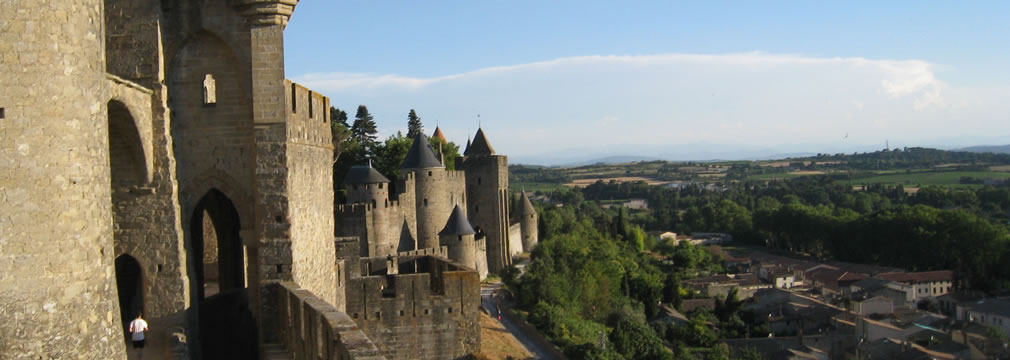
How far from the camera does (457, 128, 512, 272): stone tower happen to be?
44531 mm

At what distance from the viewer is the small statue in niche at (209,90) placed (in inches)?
435

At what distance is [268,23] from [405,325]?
8.03 meters

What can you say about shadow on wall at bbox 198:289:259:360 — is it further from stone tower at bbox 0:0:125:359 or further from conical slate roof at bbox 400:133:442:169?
conical slate roof at bbox 400:133:442:169

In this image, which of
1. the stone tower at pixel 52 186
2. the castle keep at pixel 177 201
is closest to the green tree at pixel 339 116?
the castle keep at pixel 177 201

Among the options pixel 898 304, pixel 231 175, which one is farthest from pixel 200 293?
pixel 898 304

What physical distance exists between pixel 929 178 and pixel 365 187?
171526 millimetres

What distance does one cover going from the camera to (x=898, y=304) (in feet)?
231

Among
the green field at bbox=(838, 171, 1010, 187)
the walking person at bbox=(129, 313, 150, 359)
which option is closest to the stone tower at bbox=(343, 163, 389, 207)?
the walking person at bbox=(129, 313, 150, 359)

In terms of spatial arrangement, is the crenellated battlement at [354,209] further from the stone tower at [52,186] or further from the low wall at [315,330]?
the stone tower at [52,186]

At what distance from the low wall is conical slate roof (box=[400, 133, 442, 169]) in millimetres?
27035

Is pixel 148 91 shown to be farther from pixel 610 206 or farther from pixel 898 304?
pixel 610 206

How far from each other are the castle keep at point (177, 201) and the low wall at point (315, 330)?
3 cm

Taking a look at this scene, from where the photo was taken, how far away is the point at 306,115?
1200 cm

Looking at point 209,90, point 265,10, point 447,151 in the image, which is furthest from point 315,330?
point 447,151
